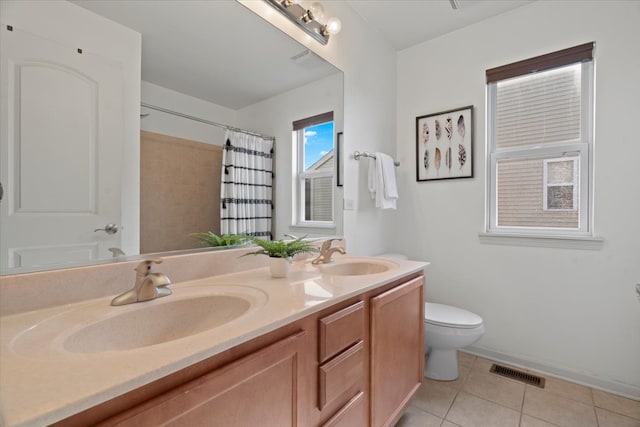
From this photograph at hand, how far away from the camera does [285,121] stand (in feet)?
5.19

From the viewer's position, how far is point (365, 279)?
3.92ft

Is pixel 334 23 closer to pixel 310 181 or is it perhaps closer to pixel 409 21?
pixel 409 21

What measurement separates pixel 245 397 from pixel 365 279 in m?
0.66

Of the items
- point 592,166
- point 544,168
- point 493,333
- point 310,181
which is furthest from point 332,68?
point 493,333

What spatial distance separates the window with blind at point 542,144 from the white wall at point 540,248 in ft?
0.25

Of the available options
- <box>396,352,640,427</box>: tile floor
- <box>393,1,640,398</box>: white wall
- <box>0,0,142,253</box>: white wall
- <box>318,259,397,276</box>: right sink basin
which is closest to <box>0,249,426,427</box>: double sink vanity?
<box>318,259,397,276</box>: right sink basin

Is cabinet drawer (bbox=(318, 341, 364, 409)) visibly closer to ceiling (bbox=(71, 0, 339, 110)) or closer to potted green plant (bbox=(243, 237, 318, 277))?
potted green plant (bbox=(243, 237, 318, 277))

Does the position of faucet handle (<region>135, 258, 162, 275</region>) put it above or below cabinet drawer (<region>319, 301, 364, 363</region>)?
above

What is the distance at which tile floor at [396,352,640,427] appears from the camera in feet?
4.86

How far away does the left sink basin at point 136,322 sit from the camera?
0.64 m

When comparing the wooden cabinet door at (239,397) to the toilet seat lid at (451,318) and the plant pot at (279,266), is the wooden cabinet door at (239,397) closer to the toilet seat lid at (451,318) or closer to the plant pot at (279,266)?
the plant pot at (279,266)

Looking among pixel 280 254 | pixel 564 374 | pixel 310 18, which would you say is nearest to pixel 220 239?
pixel 280 254

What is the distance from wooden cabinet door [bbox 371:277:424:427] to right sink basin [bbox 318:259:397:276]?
18 centimetres

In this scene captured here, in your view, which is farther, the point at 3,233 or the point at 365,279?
the point at 365,279
